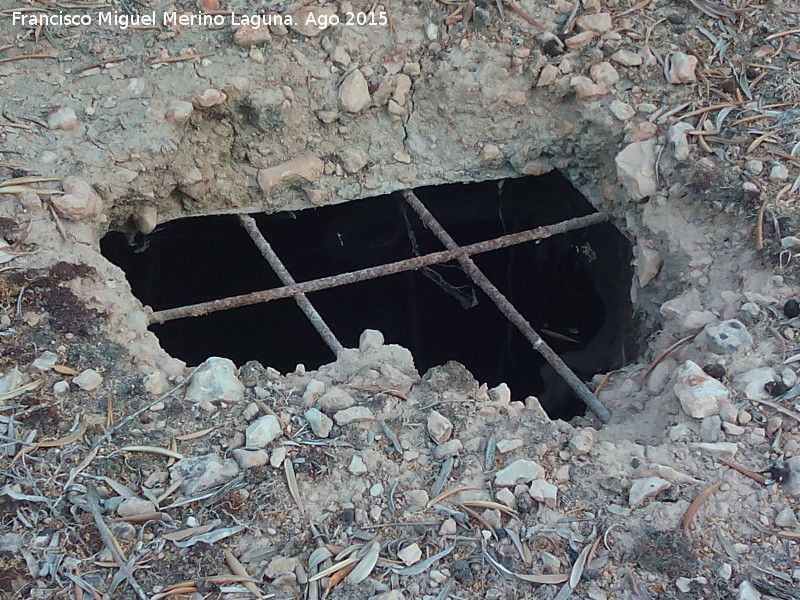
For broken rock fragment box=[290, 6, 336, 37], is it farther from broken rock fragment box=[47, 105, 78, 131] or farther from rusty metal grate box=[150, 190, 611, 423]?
broken rock fragment box=[47, 105, 78, 131]

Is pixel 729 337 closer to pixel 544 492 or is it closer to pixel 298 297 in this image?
pixel 544 492

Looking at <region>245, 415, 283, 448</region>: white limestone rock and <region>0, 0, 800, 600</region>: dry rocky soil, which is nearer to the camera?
<region>0, 0, 800, 600</region>: dry rocky soil

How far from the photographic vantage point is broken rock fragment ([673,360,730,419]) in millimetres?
1484

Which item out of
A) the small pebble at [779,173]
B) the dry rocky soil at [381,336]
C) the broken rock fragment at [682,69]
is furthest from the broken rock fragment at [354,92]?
the small pebble at [779,173]

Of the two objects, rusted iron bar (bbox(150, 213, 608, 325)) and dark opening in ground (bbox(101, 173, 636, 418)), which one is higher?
rusted iron bar (bbox(150, 213, 608, 325))

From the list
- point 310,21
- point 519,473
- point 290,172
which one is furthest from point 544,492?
point 310,21

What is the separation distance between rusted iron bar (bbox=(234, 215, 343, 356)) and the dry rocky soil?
3.2 inches

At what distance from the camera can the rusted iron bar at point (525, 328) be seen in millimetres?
1719

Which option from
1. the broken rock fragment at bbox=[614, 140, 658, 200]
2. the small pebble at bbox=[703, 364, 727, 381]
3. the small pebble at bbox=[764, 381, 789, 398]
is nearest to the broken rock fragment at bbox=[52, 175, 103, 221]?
the broken rock fragment at bbox=[614, 140, 658, 200]

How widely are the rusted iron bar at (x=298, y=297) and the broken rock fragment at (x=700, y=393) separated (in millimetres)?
693

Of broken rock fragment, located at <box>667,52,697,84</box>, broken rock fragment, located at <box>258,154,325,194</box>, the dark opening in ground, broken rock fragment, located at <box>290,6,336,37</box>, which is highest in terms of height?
broken rock fragment, located at <box>290,6,336,37</box>

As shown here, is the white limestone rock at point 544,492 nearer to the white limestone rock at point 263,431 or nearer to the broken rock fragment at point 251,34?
the white limestone rock at point 263,431

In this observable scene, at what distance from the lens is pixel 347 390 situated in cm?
154

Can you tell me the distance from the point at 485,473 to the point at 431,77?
1098 millimetres
